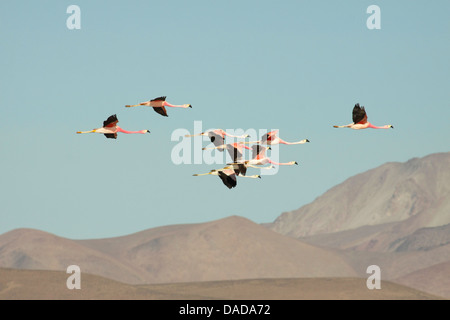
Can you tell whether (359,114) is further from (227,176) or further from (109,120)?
(109,120)

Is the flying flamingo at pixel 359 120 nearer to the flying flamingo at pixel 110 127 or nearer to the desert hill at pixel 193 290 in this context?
the flying flamingo at pixel 110 127

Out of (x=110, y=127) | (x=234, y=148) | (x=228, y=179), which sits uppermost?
(x=110, y=127)

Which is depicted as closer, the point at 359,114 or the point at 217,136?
the point at 359,114

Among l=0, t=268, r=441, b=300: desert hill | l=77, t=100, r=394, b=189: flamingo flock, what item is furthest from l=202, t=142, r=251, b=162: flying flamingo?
l=0, t=268, r=441, b=300: desert hill

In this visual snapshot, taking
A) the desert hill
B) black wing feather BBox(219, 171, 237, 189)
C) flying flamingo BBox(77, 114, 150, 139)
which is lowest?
the desert hill

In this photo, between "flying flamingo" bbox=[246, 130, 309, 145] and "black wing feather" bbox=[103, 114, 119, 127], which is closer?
"black wing feather" bbox=[103, 114, 119, 127]

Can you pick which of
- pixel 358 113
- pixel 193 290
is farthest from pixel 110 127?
pixel 193 290

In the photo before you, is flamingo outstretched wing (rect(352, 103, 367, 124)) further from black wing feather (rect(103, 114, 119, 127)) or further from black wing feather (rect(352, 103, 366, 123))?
black wing feather (rect(103, 114, 119, 127))
